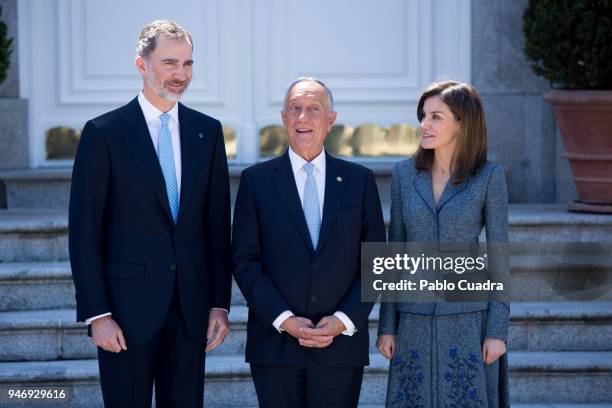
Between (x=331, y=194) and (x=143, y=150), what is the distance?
2.02 ft

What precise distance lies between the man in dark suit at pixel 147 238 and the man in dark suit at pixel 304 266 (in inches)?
6.6

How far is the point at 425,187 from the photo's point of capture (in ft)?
11.7

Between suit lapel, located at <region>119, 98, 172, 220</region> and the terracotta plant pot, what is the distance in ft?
8.87

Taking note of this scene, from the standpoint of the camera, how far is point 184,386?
11.4ft

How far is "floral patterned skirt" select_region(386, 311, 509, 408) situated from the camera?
11.4 feet

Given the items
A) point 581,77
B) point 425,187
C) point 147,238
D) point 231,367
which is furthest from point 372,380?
point 581,77

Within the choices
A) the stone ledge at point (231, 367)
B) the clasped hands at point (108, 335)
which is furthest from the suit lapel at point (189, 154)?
the stone ledge at point (231, 367)

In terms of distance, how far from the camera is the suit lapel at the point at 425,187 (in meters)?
3.54

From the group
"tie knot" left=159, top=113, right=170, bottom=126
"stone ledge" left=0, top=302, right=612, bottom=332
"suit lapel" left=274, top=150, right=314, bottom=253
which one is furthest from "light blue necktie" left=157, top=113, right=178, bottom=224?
"stone ledge" left=0, top=302, right=612, bottom=332

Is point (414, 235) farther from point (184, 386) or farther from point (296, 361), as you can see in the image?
point (184, 386)

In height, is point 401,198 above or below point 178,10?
below

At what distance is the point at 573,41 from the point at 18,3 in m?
3.01

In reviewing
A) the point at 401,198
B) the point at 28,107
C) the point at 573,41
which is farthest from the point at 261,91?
the point at 401,198

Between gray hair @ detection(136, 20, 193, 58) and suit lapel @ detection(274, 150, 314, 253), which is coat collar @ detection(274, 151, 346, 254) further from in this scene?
gray hair @ detection(136, 20, 193, 58)
